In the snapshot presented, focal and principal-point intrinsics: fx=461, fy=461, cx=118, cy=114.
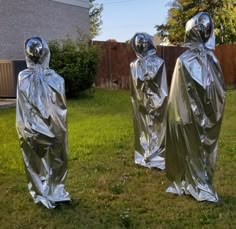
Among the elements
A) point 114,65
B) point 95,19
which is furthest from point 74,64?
point 95,19

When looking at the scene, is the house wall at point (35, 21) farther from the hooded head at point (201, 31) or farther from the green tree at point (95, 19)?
the green tree at point (95, 19)

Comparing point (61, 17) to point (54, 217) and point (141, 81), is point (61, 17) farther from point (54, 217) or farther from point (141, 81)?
point (54, 217)

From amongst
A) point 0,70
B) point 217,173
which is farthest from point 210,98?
point 0,70

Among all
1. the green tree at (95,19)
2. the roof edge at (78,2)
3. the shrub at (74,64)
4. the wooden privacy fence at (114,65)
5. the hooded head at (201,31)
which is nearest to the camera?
the hooded head at (201,31)

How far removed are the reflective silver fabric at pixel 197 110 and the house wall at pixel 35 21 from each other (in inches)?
453

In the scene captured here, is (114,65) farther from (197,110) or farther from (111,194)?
(197,110)

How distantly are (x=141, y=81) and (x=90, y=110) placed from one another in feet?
20.7

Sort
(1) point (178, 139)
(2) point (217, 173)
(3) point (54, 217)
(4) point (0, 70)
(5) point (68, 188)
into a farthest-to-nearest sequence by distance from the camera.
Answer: (4) point (0, 70), (2) point (217, 173), (5) point (68, 188), (1) point (178, 139), (3) point (54, 217)

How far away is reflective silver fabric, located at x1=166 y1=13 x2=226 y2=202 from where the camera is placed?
4.96m

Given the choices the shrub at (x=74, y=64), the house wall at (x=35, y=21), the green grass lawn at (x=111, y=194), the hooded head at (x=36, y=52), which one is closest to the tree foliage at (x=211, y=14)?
the house wall at (x=35, y=21)

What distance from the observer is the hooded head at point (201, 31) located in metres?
4.95

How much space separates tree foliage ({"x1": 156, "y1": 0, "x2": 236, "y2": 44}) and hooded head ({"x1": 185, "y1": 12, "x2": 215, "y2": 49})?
2372 cm

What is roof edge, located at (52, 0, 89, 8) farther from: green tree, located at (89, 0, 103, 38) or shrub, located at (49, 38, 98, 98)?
green tree, located at (89, 0, 103, 38)

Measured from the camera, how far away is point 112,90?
728 inches
